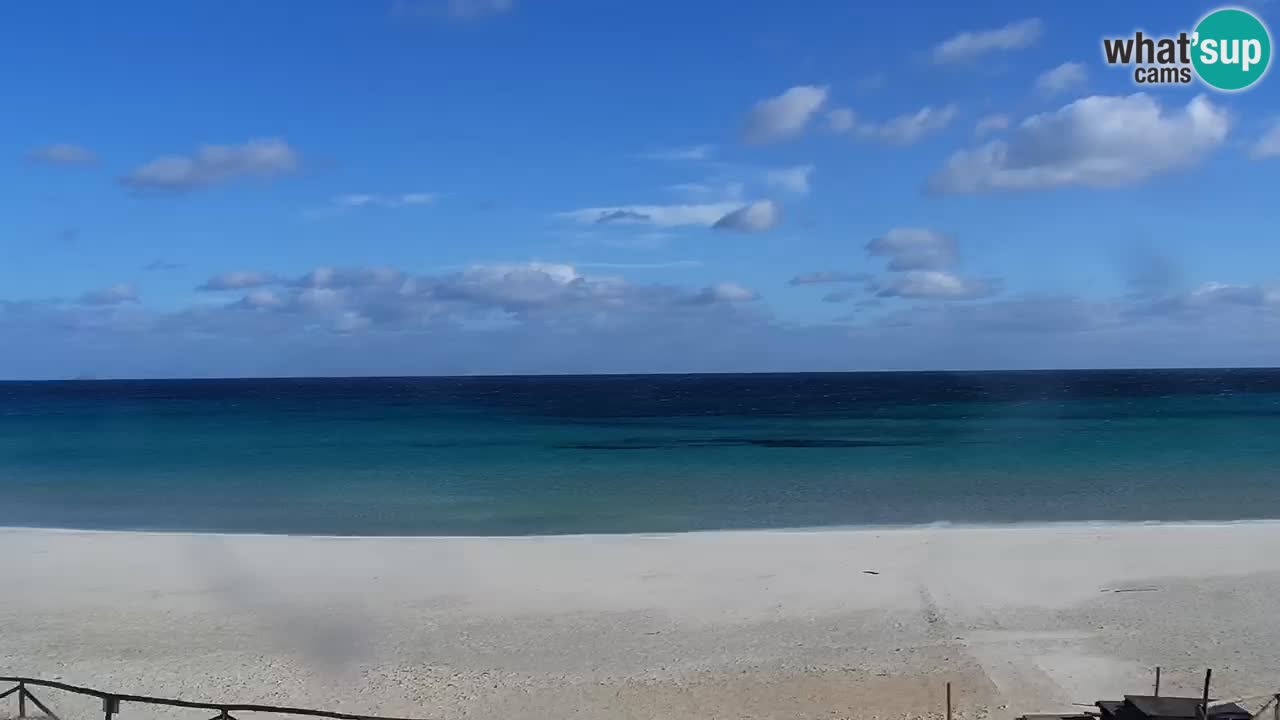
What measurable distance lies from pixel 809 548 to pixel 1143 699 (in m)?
12.0

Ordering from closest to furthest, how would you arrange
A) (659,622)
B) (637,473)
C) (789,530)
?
(659,622) < (789,530) < (637,473)

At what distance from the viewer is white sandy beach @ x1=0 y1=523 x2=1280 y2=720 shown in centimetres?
1310

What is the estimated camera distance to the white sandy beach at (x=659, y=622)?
43.0 feet

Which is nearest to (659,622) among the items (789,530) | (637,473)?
(789,530)

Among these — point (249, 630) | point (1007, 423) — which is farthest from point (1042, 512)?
point (1007, 423)

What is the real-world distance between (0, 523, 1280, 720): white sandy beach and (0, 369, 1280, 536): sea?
540 centimetres

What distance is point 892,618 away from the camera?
53.1ft

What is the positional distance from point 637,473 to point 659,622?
23.0 meters

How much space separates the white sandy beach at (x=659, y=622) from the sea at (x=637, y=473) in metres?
5.40

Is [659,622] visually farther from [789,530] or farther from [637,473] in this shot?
[637,473]

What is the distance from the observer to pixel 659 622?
53.2 ft

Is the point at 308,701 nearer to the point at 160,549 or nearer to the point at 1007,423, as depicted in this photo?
the point at 160,549

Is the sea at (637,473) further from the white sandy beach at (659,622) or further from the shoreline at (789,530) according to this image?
the white sandy beach at (659,622)

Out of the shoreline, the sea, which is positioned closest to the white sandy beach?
the shoreline
